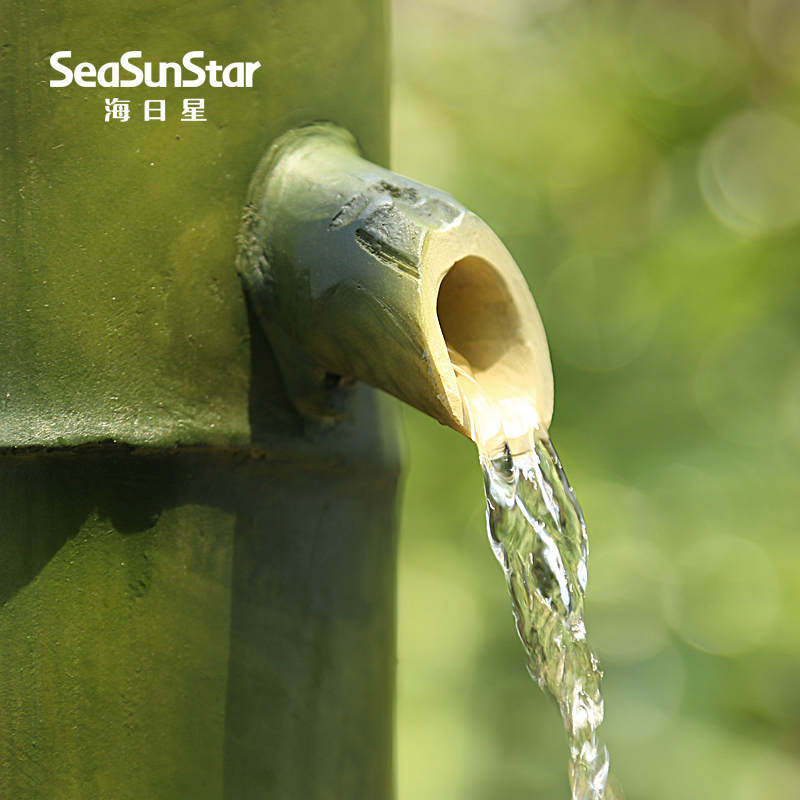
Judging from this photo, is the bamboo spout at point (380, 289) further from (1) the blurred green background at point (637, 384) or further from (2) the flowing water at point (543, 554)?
(1) the blurred green background at point (637, 384)

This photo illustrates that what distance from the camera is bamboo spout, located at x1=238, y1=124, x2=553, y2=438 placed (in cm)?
57

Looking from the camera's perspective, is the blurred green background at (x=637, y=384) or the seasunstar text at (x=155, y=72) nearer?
the seasunstar text at (x=155, y=72)

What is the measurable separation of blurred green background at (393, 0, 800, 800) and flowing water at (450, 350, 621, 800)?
70.8 inches

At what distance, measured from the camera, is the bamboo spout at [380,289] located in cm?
57

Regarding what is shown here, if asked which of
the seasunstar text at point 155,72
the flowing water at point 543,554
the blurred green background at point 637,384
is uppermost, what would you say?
the seasunstar text at point 155,72

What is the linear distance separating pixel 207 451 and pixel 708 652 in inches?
89.1

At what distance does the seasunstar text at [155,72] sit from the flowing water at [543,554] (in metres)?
0.24

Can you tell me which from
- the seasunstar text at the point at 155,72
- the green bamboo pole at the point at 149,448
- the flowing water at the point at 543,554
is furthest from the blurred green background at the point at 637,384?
the seasunstar text at the point at 155,72

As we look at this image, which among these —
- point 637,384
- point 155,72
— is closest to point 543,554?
point 155,72

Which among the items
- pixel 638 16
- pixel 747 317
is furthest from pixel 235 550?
pixel 638 16

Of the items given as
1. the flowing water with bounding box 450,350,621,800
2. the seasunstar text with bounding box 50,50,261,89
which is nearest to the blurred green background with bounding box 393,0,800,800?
the flowing water with bounding box 450,350,621,800

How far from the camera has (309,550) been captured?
0.67 metres

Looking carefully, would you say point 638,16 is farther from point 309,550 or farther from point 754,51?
point 309,550

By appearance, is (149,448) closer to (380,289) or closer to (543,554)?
(380,289)
